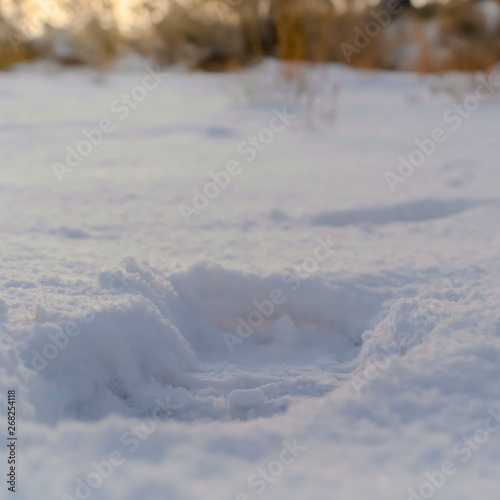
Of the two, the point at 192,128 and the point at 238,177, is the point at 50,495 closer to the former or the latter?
the point at 238,177

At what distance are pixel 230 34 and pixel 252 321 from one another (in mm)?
8108

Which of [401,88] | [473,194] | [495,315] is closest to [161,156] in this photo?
[473,194]

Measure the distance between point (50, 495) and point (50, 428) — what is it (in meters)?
0.16

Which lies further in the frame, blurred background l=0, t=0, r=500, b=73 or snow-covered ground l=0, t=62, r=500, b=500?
blurred background l=0, t=0, r=500, b=73

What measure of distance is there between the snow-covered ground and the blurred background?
13.3 feet

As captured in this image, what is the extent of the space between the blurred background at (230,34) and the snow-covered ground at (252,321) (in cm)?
406

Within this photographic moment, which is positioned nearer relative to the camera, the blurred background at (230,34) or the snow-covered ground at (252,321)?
the snow-covered ground at (252,321)

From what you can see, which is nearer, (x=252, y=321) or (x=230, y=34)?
(x=252, y=321)

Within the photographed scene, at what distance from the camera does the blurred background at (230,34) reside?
653cm

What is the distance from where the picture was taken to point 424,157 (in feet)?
9.21

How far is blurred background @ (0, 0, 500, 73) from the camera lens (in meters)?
6.53

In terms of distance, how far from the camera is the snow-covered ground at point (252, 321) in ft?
2.83

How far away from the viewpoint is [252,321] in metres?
1.50

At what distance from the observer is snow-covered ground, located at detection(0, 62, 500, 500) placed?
863 mm
